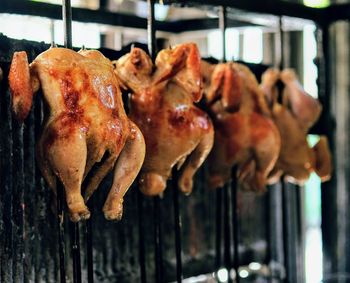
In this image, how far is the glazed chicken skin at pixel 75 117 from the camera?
1.58 metres

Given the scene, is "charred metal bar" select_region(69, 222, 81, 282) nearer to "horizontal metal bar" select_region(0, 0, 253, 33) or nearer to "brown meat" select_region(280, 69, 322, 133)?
"horizontal metal bar" select_region(0, 0, 253, 33)

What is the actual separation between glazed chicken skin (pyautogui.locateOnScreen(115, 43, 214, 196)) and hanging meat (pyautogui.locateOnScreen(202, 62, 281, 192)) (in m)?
0.21

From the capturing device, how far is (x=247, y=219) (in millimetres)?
2857

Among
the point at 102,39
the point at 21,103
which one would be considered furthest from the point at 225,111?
the point at 102,39

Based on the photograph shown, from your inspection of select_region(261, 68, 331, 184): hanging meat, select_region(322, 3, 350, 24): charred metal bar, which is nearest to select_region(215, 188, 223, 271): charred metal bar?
select_region(261, 68, 331, 184): hanging meat

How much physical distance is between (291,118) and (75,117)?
1163mm

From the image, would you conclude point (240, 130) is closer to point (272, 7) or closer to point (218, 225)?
point (218, 225)

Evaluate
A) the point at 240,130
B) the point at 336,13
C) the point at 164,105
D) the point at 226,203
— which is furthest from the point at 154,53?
the point at 336,13

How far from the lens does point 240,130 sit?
223cm

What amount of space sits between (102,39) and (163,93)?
1.24 meters

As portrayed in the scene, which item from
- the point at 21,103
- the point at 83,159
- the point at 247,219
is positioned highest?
the point at 21,103

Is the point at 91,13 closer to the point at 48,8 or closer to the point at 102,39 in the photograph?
the point at 48,8

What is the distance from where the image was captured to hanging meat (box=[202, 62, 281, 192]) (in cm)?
221

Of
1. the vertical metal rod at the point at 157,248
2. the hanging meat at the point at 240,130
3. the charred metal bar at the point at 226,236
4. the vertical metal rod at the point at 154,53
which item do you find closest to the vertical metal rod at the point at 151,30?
the vertical metal rod at the point at 154,53
